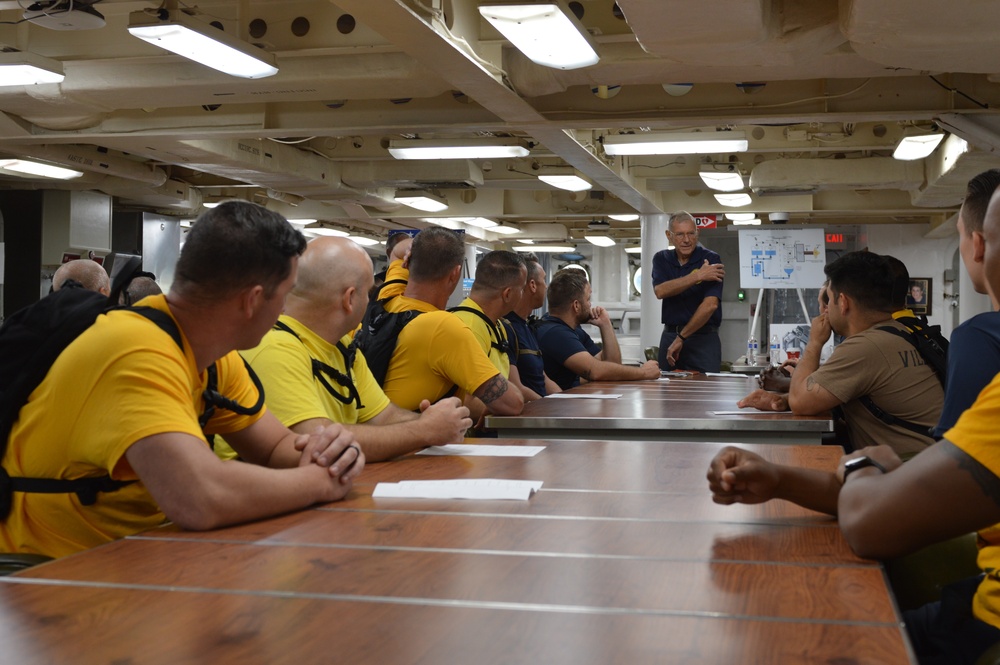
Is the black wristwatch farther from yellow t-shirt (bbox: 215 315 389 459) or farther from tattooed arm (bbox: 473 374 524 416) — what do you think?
tattooed arm (bbox: 473 374 524 416)

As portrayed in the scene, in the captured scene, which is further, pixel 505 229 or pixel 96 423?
pixel 505 229

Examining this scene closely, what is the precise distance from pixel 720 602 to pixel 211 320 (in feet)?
3.80

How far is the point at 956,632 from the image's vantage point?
1729 mm

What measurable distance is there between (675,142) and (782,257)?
314 centimetres

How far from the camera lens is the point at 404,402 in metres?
3.65

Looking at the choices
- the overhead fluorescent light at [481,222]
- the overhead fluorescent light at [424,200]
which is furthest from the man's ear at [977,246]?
the overhead fluorescent light at [481,222]

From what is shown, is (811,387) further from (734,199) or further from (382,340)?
(734,199)

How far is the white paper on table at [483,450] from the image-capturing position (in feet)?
8.78

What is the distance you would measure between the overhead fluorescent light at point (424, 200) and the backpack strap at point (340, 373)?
8118mm

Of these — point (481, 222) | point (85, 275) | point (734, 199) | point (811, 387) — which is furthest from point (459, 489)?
point (481, 222)

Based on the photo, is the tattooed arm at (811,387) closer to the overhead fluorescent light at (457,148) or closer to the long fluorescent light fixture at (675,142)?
the long fluorescent light fixture at (675,142)

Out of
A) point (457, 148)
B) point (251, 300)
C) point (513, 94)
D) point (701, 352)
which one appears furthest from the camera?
point (457, 148)

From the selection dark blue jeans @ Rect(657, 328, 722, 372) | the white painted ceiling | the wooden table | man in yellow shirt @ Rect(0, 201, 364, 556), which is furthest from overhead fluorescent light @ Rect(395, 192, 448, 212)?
man in yellow shirt @ Rect(0, 201, 364, 556)

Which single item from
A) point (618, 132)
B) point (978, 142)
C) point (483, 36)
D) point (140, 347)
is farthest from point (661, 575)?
point (618, 132)
